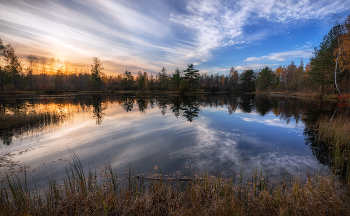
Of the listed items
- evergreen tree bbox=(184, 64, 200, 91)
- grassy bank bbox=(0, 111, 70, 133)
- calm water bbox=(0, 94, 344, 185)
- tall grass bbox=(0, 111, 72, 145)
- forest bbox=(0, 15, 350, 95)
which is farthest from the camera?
evergreen tree bbox=(184, 64, 200, 91)

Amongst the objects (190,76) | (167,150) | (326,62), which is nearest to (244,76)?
(190,76)

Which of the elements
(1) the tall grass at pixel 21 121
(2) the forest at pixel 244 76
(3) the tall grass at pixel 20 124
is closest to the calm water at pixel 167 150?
(3) the tall grass at pixel 20 124

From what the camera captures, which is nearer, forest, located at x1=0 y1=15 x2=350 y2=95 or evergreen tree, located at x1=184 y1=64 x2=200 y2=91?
forest, located at x1=0 y1=15 x2=350 y2=95

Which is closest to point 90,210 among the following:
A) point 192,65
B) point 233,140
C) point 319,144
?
point 233,140

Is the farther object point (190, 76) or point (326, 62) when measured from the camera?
point (190, 76)

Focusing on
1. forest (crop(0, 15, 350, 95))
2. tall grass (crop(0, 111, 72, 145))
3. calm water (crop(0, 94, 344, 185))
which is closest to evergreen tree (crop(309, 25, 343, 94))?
forest (crop(0, 15, 350, 95))

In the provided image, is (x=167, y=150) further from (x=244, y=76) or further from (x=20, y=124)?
(x=244, y=76)

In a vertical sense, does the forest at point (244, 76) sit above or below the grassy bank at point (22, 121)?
above

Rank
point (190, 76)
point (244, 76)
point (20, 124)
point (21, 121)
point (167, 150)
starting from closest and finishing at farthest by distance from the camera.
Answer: point (167, 150) < point (20, 124) < point (21, 121) < point (190, 76) < point (244, 76)

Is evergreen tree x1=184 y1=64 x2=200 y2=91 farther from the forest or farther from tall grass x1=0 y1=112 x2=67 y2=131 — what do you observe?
tall grass x1=0 y1=112 x2=67 y2=131

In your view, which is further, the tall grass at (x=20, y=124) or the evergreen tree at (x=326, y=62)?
the evergreen tree at (x=326, y=62)

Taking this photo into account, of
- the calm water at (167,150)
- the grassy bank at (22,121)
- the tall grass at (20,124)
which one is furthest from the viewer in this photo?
the grassy bank at (22,121)

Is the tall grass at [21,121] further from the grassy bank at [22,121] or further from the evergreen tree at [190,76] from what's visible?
the evergreen tree at [190,76]

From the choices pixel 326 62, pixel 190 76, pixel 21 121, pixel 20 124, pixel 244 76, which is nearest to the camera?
pixel 20 124
